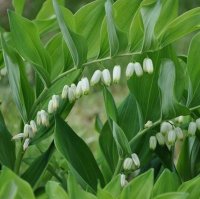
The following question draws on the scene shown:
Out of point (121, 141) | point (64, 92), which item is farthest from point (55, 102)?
point (121, 141)

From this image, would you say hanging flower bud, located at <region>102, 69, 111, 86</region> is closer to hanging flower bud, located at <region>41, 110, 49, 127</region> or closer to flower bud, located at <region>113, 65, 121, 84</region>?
flower bud, located at <region>113, 65, 121, 84</region>

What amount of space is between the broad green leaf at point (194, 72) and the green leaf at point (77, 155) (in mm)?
207

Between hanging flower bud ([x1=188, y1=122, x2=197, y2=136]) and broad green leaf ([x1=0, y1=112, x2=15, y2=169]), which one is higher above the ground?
broad green leaf ([x1=0, y1=112, x2=15, y2=169])

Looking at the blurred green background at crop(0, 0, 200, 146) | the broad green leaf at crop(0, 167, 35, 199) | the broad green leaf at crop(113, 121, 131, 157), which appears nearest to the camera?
the broad green leaf at crop(0, 167, 35, 199)

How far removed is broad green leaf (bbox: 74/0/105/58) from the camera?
118 centimetres

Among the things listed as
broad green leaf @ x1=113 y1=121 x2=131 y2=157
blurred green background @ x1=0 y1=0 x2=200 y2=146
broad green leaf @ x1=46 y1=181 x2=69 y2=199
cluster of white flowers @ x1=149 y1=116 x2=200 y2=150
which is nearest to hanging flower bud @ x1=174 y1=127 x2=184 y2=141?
cluster of white flowers @ x1=149 y1=116 x2=200 y2=150

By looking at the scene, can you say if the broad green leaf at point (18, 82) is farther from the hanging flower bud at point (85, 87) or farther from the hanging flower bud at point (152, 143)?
the hanging flower bud at point (152, 143)

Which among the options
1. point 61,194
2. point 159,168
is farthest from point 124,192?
point 159,168

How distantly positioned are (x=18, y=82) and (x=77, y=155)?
0.56ft

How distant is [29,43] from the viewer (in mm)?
1162

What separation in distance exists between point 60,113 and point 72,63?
0.10 metres

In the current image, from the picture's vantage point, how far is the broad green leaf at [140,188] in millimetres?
920

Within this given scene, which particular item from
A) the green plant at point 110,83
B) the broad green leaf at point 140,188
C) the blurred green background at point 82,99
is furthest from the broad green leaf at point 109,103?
the blurred green background at point 82,99

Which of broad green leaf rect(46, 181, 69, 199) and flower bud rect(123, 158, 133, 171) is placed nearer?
broad green leaf rect(46, 181, 69, 199)
